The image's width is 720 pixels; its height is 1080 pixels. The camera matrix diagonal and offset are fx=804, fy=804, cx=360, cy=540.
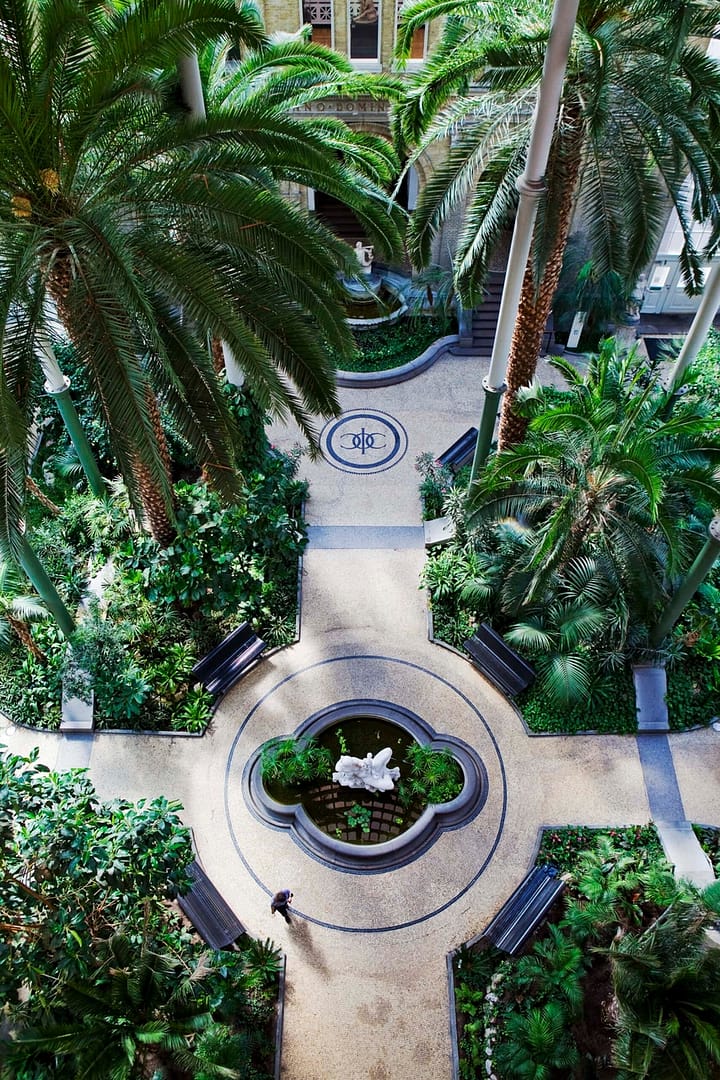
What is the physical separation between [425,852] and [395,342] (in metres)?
11.9

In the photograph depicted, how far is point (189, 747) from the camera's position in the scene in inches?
500

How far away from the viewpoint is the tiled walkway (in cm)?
1037

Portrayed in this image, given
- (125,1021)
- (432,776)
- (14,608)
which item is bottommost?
(432,776)

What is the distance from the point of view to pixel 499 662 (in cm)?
1331

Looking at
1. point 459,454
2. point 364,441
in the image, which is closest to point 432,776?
point 459,454

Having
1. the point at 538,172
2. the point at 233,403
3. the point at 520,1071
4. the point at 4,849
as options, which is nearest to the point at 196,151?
the point at 538,172

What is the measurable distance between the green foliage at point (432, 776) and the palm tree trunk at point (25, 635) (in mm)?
6208

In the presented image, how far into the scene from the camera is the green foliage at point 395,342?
61.3 ft

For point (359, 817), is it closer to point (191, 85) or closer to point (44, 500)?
point (44, 500)

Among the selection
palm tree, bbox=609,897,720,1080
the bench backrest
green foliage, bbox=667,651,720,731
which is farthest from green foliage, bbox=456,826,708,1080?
the bench backrest

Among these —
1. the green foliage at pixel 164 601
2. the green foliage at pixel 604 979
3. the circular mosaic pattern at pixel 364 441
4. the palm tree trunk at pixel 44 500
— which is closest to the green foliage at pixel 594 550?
the green foliage at pixel 604 979

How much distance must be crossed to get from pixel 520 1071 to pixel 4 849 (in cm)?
633

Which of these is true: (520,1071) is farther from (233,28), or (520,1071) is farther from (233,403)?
(233,28)

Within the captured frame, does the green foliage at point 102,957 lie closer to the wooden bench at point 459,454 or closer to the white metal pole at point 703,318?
the wooden bench at point 459,454
